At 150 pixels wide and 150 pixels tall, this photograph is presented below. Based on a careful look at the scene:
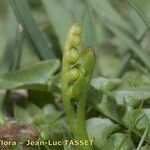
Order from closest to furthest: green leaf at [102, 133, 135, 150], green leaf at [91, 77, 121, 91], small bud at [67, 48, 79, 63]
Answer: small bud at [67, 48, 79, 63]
green leaf at [102, 133, 135, 150]
green leaf at [91, 77, 121, 91]

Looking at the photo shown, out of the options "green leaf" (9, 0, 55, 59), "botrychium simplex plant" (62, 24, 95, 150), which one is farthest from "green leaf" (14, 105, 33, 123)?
"botrychium simplex plant" (62, 24, 95, 150)

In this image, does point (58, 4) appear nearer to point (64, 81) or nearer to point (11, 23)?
point (11, 23)

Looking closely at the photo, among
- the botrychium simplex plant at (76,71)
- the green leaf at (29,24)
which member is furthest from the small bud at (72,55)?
the green leaf at (29,24)

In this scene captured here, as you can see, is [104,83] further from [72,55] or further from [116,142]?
[72,55]

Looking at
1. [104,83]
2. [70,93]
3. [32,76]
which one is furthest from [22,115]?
[70,93]

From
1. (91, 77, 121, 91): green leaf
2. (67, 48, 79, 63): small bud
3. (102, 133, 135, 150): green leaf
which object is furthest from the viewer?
(91, 77, 121, 91): green leaf

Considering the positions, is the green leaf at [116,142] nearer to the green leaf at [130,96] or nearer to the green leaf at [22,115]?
the green leaf at [130,96]

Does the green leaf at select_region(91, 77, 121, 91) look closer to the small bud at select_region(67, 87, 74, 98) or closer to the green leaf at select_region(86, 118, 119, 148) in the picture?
the green leaf at select_region(86, 118, 119, 148)
